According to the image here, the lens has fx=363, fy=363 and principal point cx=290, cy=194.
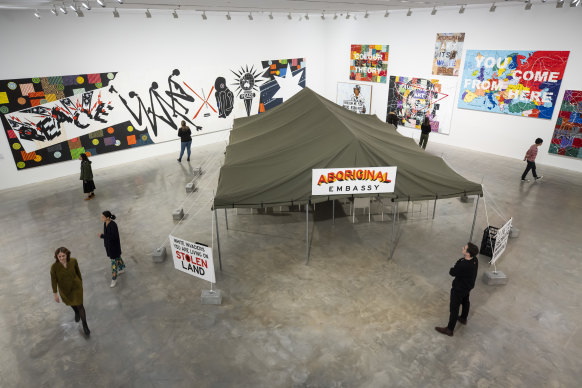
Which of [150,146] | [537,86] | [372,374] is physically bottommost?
[372,374]

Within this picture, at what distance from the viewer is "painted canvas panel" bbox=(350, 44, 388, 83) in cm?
1374

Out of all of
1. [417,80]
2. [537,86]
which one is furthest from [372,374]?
[417,80]

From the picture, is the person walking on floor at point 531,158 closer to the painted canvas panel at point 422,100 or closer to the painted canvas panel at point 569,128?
the painted canvas panel at point 569,128

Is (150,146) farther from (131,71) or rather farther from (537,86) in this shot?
(537,86)

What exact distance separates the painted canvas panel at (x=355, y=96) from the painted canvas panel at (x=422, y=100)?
1.03m

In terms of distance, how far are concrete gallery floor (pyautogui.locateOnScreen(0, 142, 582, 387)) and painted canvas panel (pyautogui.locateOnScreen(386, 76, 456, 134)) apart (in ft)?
16.2

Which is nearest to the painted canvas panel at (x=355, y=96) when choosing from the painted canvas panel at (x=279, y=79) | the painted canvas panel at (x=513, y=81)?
the painted canvas panel at (x=279, y=79)

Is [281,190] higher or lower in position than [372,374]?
higher

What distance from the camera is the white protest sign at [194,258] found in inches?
198

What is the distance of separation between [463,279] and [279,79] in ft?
39.4

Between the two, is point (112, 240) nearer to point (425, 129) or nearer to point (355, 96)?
point (425, 129)

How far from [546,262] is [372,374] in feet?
13.2

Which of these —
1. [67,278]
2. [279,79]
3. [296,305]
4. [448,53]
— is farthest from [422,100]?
[67,278]

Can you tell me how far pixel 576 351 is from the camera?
172 inches
